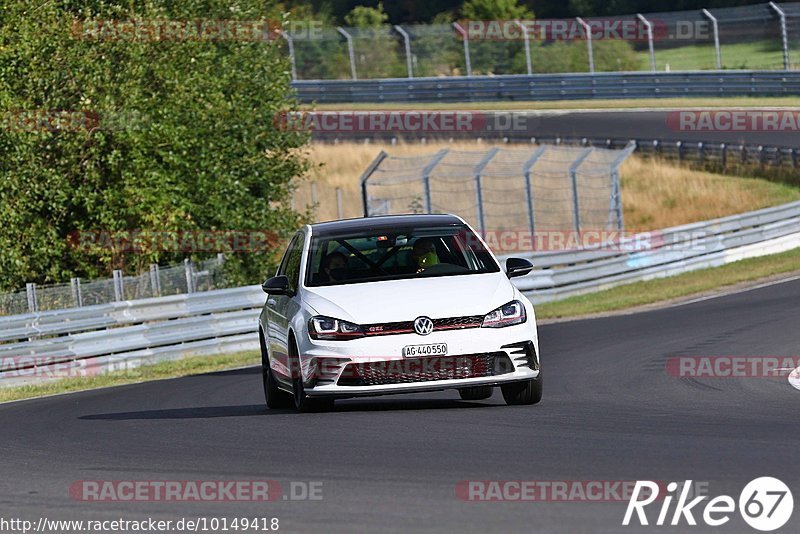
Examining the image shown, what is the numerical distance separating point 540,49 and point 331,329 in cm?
4684

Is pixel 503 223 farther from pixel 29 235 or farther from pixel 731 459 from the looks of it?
pixel 731 459

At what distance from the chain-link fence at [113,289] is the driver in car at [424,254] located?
10.2m

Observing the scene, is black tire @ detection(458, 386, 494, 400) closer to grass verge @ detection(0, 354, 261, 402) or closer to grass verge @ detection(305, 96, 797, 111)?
grass verge @ detection(0, 354, 261, 402)

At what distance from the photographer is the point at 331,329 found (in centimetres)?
1151

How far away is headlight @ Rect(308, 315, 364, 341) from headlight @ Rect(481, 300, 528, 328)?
37.3 inches

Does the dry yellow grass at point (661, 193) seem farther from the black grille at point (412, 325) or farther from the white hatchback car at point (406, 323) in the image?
the black grille at point (412, 325)

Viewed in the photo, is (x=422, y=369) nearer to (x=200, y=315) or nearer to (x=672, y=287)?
(x=200, y=315)

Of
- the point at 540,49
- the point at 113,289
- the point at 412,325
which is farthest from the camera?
the point at 540,49

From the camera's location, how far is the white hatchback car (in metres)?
11.3

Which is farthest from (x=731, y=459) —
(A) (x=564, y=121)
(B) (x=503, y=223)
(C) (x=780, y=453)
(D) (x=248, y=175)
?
(A) (x=564, y=121)

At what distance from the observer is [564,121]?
50000mm

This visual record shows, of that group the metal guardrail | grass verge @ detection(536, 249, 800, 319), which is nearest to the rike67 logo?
grass verge @ detection(536, 249, 800, 319)

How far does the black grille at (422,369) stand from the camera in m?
11.3

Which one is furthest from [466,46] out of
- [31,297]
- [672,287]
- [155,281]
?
[31,297]
